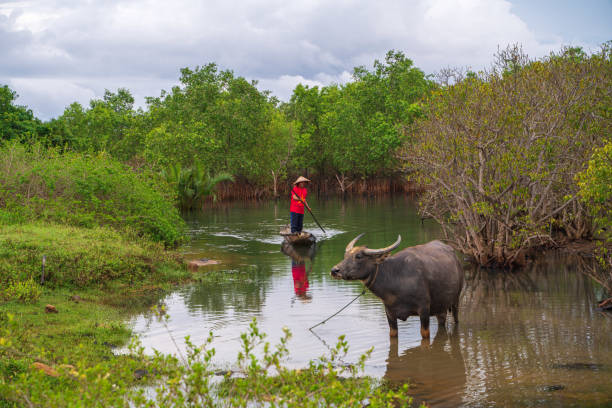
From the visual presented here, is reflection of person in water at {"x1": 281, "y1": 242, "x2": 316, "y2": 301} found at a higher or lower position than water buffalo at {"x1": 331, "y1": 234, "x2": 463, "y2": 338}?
lower

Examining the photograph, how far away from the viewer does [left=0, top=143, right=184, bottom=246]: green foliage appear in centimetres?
1511

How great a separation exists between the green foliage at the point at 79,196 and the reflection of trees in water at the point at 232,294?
108 inches

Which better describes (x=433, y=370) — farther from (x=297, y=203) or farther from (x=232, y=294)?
(x=297, y=203)

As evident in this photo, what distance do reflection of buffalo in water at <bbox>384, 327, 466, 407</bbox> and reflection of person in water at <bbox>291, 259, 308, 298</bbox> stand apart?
4293 mm

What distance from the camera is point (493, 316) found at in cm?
1066

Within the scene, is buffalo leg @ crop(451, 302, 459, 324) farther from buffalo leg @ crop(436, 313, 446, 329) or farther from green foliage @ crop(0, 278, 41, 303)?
green foliage @ crop(0, 278, 41, 303)

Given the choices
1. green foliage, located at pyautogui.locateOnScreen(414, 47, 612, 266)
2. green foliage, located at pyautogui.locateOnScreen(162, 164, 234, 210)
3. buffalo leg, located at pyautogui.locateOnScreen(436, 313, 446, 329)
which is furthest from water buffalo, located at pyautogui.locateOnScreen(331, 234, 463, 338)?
green foliage, located at pyautogui.locateOnScreen(162, 164, 234, 210)

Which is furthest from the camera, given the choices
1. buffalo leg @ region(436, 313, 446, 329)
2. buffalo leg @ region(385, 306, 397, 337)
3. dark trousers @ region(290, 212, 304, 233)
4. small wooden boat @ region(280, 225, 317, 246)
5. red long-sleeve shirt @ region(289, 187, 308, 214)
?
dark trousers @ region(290, 212, 304, 233)

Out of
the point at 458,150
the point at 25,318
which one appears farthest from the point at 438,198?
the point at 25,318

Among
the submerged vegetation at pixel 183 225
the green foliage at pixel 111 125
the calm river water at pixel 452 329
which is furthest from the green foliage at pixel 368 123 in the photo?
the calm river water at pixel 452 329

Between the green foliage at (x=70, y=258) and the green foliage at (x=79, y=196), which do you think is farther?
the green foliage at (x=79, y=196)

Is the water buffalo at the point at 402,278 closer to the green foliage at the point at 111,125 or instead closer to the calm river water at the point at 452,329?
the calm river water at the point at 452,329

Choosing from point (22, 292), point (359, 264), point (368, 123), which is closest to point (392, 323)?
point (359, 264)

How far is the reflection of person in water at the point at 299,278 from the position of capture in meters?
13.1
